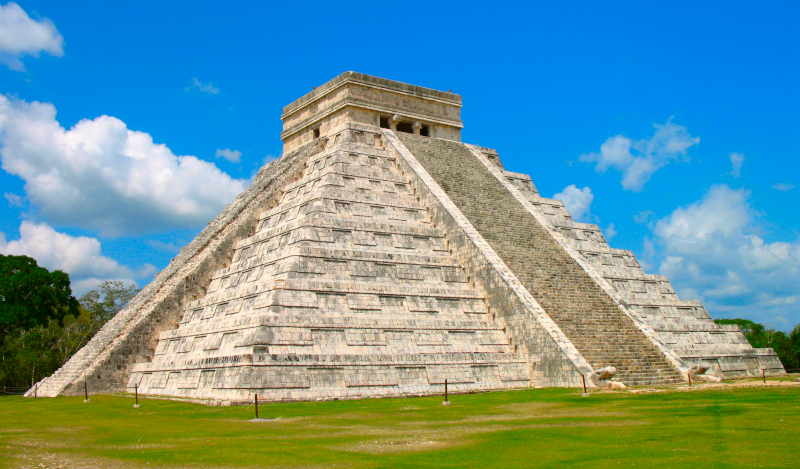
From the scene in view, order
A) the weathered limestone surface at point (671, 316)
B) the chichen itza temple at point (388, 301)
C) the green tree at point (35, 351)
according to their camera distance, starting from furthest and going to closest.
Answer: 1. the green tree at point (35, 351)
2. the weathered limestone surface at point (671, 316)
3. the chichen itza temple at point (388, 301)

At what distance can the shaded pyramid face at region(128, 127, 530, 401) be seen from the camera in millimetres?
16425

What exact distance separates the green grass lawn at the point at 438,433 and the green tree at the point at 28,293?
17.8 metres

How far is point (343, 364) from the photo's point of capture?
16734mm

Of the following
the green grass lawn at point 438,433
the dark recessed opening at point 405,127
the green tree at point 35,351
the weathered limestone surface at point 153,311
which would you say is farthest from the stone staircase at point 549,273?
the green tree at point 35,351

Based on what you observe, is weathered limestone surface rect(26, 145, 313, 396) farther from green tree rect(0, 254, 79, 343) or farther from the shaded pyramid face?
green tree rect(0, 254, 79, 343)

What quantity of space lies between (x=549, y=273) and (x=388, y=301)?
5.55 metres

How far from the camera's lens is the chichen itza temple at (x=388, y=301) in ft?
55.8

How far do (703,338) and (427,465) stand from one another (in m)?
17.3

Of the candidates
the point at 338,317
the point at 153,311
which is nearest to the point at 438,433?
the point at 338,317

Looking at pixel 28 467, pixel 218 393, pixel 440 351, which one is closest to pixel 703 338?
pixel 440 351

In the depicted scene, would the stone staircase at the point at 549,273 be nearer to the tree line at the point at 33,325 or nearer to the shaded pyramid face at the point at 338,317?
the shaded pyramid face at the point at 338,317

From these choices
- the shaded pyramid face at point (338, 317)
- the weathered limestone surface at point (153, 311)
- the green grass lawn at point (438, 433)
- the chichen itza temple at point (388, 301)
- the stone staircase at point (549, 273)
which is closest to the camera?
the green grass lawn at point (438, 433)

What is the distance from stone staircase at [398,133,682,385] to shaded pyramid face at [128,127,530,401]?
166cm

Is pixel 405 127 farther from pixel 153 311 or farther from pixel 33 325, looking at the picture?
pixel 33 325
